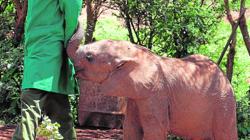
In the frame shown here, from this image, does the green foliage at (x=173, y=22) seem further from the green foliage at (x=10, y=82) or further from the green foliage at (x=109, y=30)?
the green foliage at (x=109, y=30)

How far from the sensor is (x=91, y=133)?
809cm

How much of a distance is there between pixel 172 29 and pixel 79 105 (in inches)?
60.1

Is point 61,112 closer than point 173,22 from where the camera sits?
Yes

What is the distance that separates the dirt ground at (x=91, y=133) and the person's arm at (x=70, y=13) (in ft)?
8.17

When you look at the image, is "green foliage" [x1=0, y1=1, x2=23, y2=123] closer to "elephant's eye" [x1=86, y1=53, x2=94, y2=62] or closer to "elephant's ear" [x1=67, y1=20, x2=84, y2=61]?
"elephant's ear" [x1=67, y1=20, x2=84, y2=61]

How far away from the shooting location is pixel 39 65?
5.20 metres

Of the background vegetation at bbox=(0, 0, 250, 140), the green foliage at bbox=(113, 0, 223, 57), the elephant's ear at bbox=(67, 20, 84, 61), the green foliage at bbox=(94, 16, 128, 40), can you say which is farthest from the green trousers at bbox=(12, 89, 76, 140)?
the green foliage at bbox=(94, 16, 128, 40)

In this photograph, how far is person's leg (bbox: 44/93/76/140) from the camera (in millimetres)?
5480

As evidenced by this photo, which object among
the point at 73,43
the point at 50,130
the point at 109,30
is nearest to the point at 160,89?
the point at 73,43

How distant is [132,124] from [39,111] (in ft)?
2.43

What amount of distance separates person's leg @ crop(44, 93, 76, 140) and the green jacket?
0.16 m

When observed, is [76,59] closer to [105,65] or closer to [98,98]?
[105,65]

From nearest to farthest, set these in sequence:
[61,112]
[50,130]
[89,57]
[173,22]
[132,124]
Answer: [50,130], [89,57], [132,124], [61,112], [173,22]

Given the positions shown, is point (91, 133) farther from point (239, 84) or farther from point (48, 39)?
point (48, 39)
